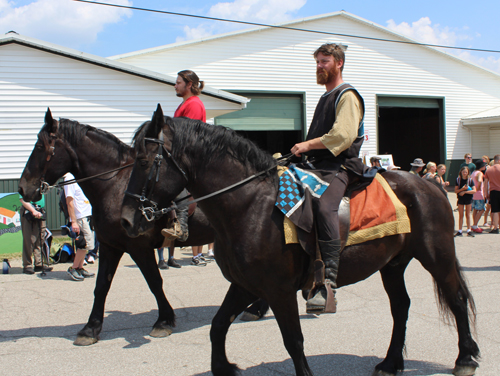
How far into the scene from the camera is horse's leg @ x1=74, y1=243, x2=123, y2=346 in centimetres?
457

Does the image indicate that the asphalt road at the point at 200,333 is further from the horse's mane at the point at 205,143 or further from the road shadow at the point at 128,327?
the horse's mane at the point at 205,143

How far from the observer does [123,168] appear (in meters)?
4.94

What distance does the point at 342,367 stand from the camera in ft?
12.5

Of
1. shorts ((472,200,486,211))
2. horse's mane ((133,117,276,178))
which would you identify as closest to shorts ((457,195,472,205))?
shorts ((472,200,486,211))

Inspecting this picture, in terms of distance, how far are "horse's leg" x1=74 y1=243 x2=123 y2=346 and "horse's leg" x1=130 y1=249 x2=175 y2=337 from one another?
10.3 inches

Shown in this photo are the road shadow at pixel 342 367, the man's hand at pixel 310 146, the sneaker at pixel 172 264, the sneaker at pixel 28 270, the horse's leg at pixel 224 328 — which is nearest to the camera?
the man's hand at pixel 310 146

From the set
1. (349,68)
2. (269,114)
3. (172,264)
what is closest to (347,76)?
(349,68)

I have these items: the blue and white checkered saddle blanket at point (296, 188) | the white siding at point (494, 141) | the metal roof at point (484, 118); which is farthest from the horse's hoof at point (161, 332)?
the white siding at point (494, 141)

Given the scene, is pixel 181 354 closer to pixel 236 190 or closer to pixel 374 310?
pixel 236 190

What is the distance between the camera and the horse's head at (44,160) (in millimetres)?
4879

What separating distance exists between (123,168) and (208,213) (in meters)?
2.17

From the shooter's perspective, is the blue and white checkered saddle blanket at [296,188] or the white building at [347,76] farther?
the white building at [347,76]

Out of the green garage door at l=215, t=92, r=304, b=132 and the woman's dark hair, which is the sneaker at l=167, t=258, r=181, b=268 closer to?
the woman's dark hair

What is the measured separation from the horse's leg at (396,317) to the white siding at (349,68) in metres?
15.6
